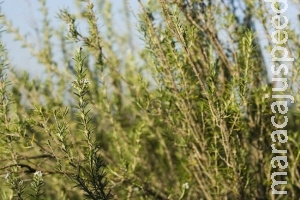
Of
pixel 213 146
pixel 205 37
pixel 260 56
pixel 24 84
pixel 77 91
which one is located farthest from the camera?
pixel 24 84

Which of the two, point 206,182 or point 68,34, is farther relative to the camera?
point 206,182

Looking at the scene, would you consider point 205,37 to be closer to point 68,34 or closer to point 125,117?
point 68,34

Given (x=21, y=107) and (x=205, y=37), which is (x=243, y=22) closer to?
(x=205, y=37)

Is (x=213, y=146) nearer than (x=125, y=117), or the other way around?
(x=213, y=146)

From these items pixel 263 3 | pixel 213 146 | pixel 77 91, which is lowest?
pixel 213 146

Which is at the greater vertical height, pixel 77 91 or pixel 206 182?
pixel 77 91

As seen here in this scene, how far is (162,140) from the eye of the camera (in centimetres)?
315

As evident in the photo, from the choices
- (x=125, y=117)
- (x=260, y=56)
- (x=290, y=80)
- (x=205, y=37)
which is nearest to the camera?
(x=290, y=80)

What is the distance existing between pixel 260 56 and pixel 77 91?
1713 millimetres

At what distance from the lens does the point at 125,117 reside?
4008mm

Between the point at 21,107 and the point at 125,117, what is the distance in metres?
1.07

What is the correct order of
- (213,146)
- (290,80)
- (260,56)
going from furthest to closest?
(260,56) → (290,80) → (213,146)

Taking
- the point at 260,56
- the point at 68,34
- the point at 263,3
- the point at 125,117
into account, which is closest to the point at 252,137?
the point at 260,56

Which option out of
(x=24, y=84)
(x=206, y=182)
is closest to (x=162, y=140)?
(x=206, y=182)
